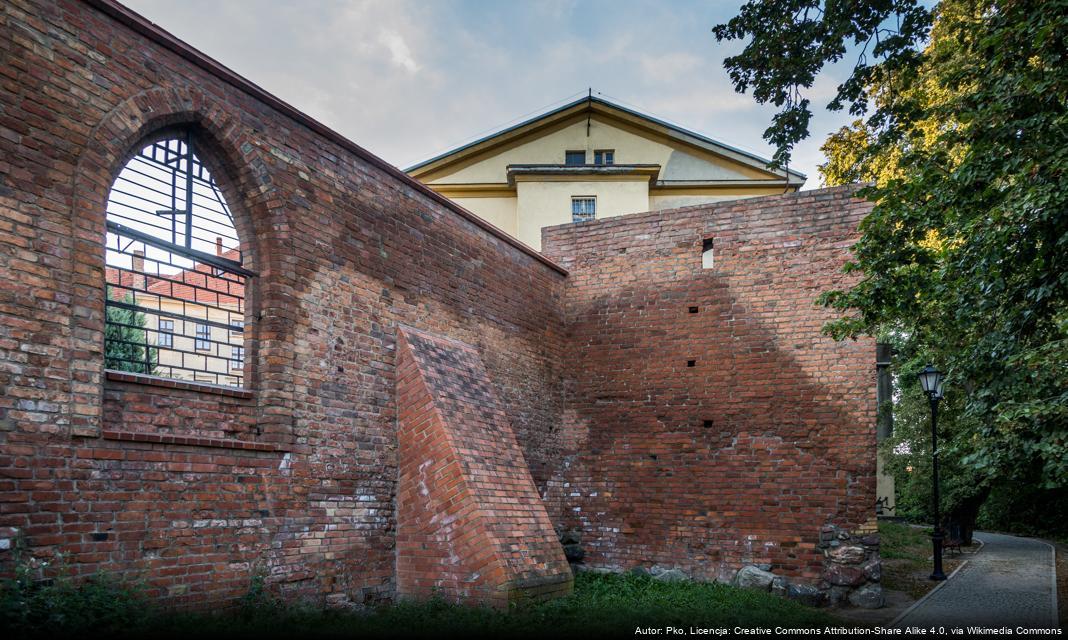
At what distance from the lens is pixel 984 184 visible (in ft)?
23.1

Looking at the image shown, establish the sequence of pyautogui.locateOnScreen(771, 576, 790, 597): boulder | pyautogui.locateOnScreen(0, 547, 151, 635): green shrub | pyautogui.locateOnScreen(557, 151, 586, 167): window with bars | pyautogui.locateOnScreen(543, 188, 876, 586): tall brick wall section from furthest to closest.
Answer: pyautogui.locateOnScreen(557, 151, 586, 167): window with bars
pyautogui.locateOnScreen(543, 188, 876, 586): tall brick wall section
pyautogui.locateOnScreen(771, 576, 790, 597): boulder
pyautogui.locateOnScreen(0, 547, 151, 635): green shrub

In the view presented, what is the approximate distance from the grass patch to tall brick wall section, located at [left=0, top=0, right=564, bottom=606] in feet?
1.66

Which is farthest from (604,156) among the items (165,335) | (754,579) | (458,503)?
(458,503)

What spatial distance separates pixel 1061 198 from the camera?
5902mm

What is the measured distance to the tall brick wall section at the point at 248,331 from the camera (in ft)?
17.3

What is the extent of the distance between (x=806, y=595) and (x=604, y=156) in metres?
15.3

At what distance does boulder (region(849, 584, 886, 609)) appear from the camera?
393 inches

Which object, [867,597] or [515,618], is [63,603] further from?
[867,597]

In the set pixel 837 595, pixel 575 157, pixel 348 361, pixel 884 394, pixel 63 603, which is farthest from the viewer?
pixel 884 394

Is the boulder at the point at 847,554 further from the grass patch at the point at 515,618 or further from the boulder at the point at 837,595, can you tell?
the grass patch at the point at 515,618

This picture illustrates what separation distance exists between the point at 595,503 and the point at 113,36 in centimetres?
856

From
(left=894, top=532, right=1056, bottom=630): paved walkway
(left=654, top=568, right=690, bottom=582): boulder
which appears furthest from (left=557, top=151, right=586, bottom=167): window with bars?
(left=654, top=568, right=690, bottom=582): boulder

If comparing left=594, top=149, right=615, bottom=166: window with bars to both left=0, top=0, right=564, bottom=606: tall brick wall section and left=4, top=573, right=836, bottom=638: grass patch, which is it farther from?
left=4, top=573, right=836, bottom=638: grass patch

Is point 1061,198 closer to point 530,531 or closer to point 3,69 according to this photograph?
point 530,531
